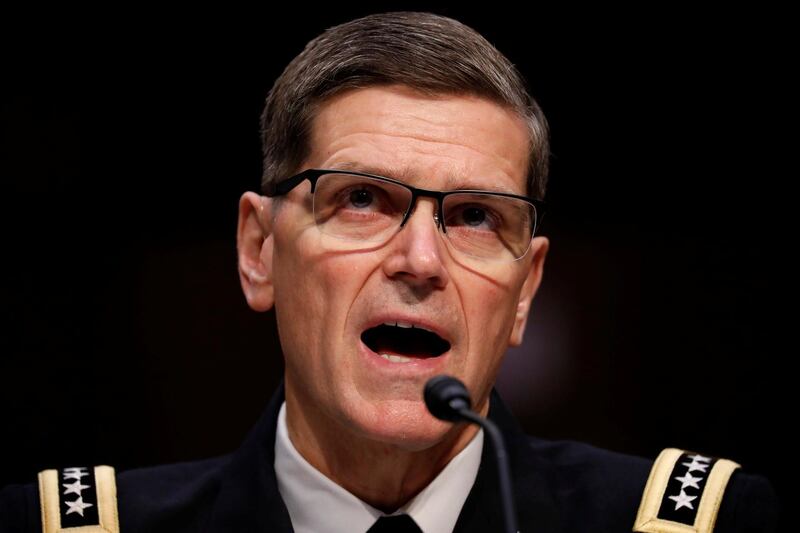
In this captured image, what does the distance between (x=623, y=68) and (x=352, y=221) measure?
4.70 feet

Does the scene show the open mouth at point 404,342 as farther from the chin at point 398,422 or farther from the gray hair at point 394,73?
the gray hair at point 394,73

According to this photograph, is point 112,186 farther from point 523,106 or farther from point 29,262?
point 523,106

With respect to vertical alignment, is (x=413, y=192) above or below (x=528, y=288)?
above

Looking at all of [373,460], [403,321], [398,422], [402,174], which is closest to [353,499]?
[373,460]

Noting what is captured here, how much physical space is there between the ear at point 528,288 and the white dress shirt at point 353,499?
0.66 ft

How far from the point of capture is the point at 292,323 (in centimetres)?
179

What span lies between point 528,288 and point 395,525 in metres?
0.53

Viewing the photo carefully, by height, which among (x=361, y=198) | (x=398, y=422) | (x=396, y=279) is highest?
(x=361, y=198)

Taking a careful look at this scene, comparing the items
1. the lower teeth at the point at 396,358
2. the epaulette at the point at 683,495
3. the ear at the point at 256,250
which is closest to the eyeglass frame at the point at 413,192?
the ear at the point at 256,250

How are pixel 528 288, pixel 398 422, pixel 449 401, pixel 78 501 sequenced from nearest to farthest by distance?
pixel 449 401 → pixel 398 422 → pixel 78 501 → pixel 528 288

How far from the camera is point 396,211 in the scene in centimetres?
176

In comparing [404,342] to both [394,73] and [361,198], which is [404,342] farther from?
[394,73]

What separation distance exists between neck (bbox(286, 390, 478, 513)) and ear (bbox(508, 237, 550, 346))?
0.70ft

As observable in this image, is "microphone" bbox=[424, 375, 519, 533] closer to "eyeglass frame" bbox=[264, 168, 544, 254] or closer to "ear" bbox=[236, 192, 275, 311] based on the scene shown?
"eyeglass frame" bbox=[264, 168, 544, 254]
